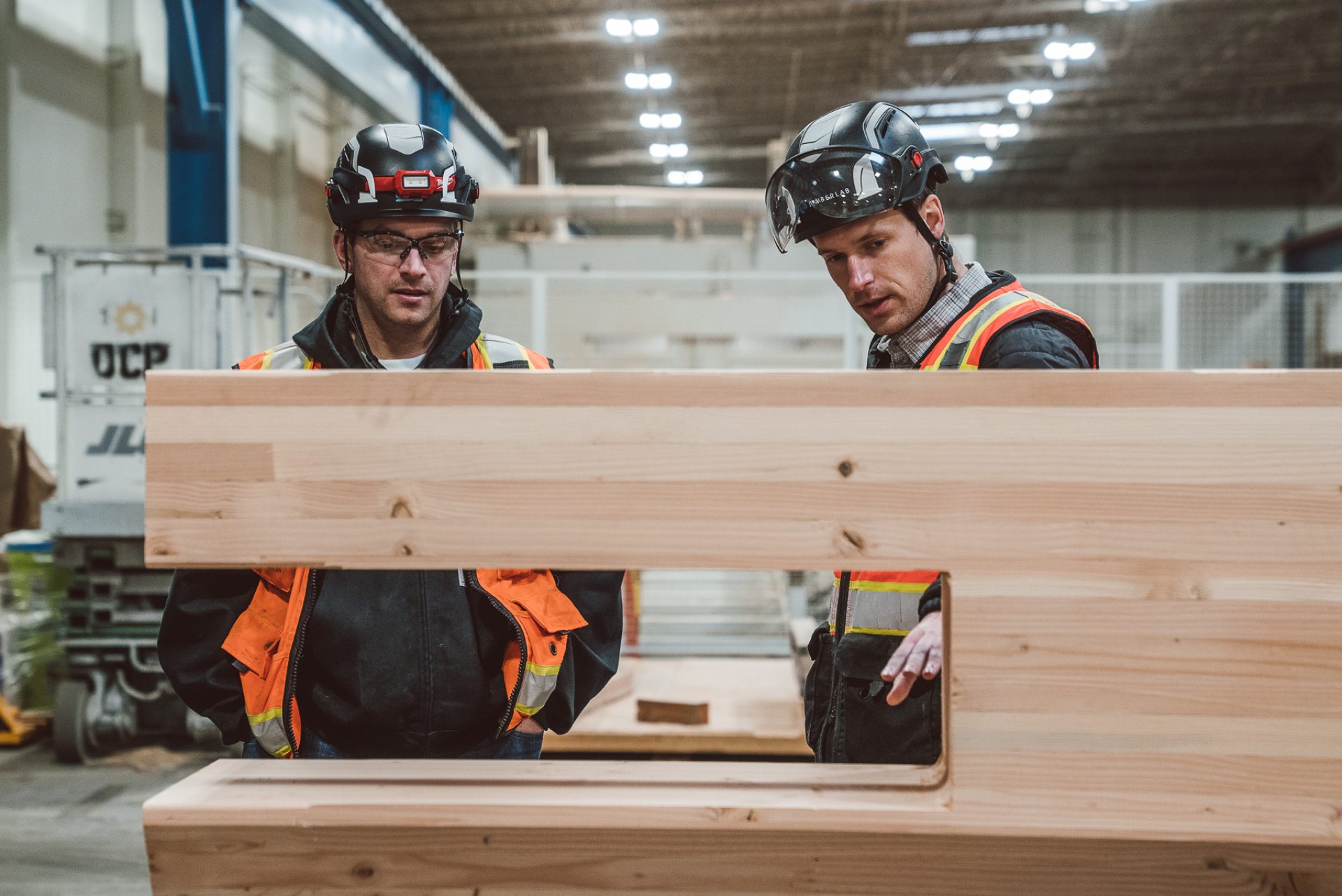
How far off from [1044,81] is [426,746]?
12.7 meters

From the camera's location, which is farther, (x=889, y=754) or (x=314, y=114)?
(x=314, y=114)

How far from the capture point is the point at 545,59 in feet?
36.5

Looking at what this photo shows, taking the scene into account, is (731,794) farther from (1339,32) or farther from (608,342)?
(1339,32)

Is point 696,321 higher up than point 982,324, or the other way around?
point 696,321

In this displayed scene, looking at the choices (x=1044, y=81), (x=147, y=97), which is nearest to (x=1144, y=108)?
(x=1044, y=81)

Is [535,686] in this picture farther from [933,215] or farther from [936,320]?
[933,215]

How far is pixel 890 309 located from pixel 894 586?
1.66ft

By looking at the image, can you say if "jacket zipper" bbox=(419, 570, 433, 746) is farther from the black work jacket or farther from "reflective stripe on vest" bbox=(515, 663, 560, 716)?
"reflective stripe on vest" bbox=(515, 663, 560, 716)

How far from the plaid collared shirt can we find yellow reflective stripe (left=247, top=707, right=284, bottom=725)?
47.6 inches

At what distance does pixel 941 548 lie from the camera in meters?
1.07

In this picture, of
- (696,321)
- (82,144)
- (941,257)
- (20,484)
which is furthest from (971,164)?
(941,257)

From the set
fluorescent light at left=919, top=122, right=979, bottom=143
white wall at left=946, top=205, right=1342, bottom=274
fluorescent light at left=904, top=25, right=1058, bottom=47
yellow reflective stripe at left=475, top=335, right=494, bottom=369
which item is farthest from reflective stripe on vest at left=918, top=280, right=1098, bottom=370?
white wall at left=946, top=205, right=1342, bottom=274

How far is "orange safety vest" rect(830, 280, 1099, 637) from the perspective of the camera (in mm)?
1496

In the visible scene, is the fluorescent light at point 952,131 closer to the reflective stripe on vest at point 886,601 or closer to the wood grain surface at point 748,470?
the reflective stripe on vest at point 886,601
